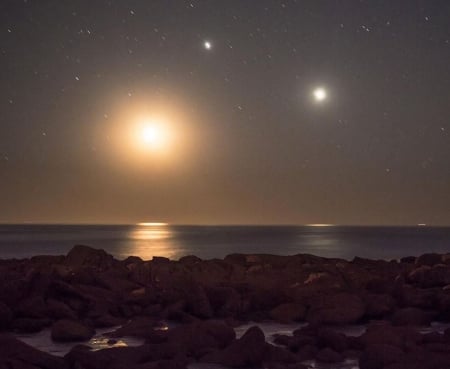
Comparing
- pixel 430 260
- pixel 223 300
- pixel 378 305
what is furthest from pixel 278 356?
pixel 430 260

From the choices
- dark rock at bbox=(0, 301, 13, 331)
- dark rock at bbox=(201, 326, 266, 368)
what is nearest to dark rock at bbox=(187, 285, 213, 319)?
dark rock at bbox=(0, 301, 13, 331)

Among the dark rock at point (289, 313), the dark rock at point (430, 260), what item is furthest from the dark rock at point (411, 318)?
the dark rock at point (430, 260)

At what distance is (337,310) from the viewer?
1205 cm

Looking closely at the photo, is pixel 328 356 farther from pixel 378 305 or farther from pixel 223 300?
pixel 223 300

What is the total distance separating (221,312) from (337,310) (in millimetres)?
2342

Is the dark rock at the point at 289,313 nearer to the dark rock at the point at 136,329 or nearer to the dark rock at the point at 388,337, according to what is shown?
the dark rock at the point at 136,329

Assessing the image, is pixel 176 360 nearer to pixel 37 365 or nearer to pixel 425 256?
pixel 37 365

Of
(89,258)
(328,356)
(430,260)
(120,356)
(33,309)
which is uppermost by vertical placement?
(89,258)

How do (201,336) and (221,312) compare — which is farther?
(221,312)

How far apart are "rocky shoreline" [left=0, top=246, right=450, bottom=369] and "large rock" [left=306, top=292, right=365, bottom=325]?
0.02 meters

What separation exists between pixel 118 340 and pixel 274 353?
309 centimetres

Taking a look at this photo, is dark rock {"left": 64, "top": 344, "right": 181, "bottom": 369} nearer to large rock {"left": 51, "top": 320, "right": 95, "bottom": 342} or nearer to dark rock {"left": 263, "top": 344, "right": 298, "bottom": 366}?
dark rock {"left": 263, "top": 344, "right": 298, "bottom": 366}

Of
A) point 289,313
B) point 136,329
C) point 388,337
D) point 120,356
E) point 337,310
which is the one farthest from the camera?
point 289,313

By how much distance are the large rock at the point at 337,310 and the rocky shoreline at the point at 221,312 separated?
22mm
